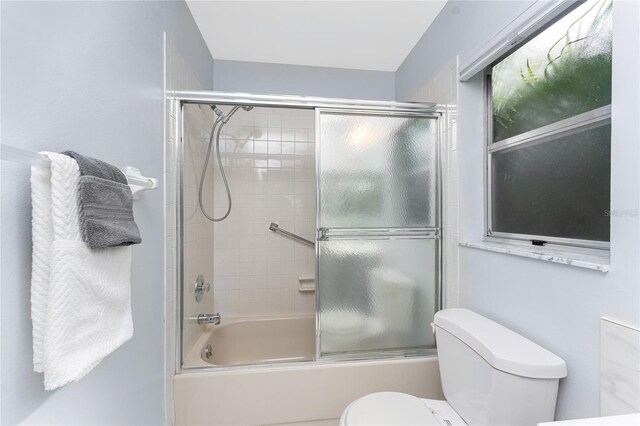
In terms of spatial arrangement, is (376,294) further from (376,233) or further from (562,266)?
(562,266)

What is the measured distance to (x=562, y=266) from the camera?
91cm

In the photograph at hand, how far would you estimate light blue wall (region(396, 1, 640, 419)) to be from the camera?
73cm

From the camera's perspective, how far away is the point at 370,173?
61.4 inches

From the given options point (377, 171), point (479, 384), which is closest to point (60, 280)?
point (479, 384)

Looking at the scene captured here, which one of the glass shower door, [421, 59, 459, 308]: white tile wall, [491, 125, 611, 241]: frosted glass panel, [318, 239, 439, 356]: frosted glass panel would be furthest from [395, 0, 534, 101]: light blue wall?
[318, 239, 439, 356]: frosted glass panel

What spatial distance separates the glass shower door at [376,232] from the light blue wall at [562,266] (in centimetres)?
21

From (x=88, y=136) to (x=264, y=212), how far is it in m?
1.67

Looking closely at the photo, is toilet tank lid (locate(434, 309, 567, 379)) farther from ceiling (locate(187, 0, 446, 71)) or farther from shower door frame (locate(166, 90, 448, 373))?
ceiling (locate(187, 0, 446, 71))

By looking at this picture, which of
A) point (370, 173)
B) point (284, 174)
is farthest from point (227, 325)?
point (370, 173)

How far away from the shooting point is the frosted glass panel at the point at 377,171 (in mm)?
1531

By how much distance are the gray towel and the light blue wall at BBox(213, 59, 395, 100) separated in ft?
5.61

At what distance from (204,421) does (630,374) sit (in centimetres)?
163

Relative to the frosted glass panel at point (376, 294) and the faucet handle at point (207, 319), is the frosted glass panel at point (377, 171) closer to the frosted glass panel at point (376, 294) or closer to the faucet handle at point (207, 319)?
the frosted glass panel at point (376, 294)

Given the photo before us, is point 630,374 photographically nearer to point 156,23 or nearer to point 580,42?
point 580,42
